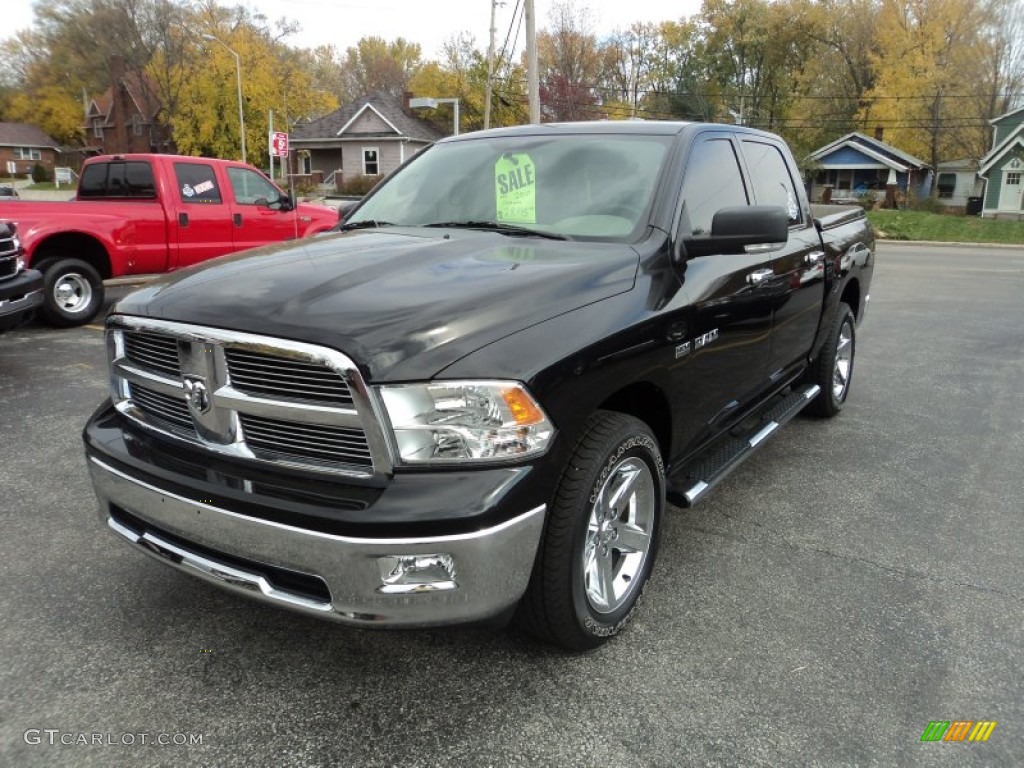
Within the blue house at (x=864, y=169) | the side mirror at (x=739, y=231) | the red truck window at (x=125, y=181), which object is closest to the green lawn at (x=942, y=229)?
the blue house at (x=864, y=169)

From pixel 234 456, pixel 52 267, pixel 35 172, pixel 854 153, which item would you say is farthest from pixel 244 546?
pixel 35 172

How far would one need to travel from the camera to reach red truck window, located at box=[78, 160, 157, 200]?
31.5ft

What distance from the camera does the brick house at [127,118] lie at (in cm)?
4503

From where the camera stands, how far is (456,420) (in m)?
2.22

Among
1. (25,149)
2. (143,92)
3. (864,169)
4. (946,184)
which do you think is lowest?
(946,184)

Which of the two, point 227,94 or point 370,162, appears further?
point 370,162

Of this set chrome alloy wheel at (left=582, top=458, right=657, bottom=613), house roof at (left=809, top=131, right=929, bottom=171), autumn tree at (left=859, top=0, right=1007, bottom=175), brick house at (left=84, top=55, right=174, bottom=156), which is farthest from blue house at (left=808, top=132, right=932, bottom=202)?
chrome alloy wheel at (left=582, top=458, right=657, bottom=613)

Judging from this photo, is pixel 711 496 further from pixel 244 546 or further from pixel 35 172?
pixel 35 172

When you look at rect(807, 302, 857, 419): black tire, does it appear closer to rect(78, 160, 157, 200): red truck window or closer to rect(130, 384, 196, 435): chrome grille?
rect(130, 384, 196, 435): chrome grille

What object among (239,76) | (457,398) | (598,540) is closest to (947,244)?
(598,540)

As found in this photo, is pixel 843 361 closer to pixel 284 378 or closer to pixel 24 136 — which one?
pixel 284 378

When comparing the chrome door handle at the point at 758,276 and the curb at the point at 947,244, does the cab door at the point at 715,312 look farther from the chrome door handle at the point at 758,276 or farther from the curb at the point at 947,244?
the curb at the point at 947,244

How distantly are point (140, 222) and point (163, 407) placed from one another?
7.65m

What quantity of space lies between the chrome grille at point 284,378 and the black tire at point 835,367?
12.8 feet
